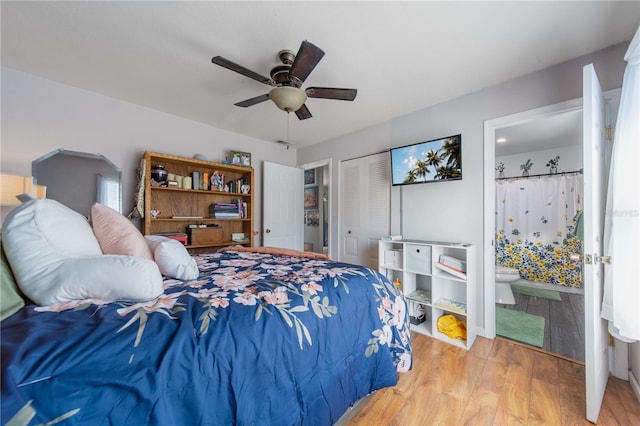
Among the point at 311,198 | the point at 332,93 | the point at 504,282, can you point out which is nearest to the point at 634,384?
the point at 504,282

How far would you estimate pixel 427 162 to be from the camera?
265 centimetres

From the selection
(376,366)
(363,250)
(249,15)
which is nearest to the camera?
(376,366)

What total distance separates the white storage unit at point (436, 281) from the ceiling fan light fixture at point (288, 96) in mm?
1743

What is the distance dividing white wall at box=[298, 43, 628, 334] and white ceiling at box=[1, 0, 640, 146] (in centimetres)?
11

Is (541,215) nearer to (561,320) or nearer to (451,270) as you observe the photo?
(561,320)

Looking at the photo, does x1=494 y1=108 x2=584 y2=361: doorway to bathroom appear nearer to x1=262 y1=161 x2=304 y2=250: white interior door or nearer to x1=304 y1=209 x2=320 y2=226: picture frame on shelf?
x1=262 y1=161 x2=304 y2=250: white interior door

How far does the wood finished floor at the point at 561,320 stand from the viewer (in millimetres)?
2129

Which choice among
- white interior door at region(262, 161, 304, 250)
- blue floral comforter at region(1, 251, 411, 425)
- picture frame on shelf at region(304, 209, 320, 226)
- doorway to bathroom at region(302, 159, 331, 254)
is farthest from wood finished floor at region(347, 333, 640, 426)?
picture frame on shelf at region(304, 209, 320, 226)

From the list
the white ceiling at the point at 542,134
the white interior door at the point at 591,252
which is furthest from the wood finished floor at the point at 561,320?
the white ceiling at the point at 542,134

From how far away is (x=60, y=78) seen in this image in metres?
2.29

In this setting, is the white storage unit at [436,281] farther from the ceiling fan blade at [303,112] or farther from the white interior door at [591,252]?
the ceiling fan blade at [303,112]

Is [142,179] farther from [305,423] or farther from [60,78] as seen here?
[305,423]

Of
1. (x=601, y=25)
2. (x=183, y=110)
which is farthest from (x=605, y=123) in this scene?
(x=183, y=110)

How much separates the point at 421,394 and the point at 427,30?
2416 mm
